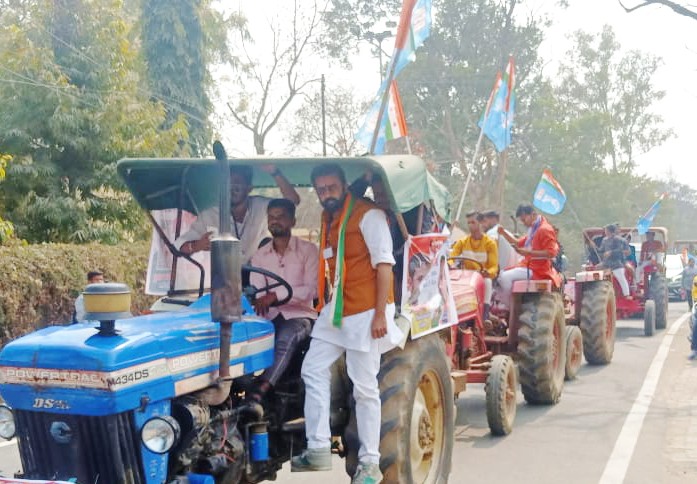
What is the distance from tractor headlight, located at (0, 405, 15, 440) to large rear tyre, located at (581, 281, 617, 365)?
9787 mm

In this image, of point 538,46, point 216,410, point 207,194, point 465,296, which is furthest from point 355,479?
point 538,46

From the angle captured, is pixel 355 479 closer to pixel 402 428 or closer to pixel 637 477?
pixel 402 428

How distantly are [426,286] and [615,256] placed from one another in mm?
12377

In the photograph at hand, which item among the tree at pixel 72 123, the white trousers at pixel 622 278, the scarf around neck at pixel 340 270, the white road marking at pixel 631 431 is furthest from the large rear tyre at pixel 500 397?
the tree at pixel 72 123

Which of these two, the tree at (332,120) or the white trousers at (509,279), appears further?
the tree at (332,120)

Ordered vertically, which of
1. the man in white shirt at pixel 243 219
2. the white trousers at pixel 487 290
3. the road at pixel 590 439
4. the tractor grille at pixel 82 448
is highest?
the man in white shirt at pixel 243 219

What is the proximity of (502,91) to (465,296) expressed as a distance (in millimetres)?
5188

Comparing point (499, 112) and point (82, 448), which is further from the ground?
point (499, 112)

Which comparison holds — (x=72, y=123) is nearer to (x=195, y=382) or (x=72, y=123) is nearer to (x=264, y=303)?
(x=264, y=303)

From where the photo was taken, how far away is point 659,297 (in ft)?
61.5

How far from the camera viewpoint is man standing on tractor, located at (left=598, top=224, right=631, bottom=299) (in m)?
17.3

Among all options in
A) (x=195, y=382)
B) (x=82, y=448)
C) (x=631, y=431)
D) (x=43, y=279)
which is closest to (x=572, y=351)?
(x=631, y=431)

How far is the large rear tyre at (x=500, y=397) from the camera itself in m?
8.05

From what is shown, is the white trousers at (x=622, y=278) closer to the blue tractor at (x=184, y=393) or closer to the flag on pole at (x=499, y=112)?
the flag on pole at (x=499, y=112)
